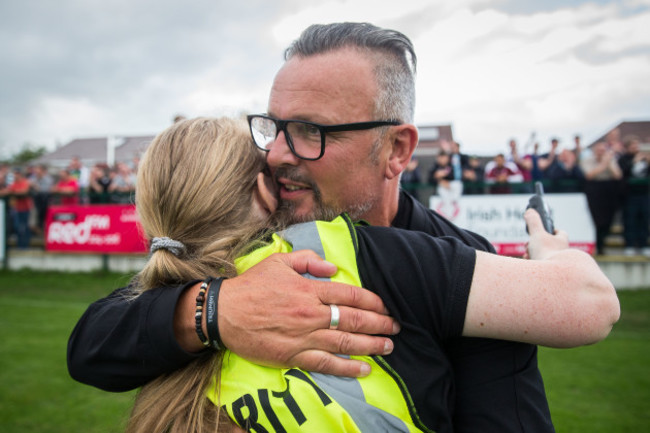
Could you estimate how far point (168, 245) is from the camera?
1.71 m

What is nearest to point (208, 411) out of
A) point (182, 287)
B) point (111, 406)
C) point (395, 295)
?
point (182, 287)

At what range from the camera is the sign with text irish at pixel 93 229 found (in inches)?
463

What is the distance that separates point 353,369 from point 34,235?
1542cm

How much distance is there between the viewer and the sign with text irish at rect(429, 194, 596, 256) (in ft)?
31.2

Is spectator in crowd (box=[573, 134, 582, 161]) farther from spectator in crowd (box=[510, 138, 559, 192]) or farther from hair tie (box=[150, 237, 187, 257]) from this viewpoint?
hair tie (box=[150, 237, 187, 257])

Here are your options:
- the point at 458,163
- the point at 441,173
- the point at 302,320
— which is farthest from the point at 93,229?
the point at 302,320

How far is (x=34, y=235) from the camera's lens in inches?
551

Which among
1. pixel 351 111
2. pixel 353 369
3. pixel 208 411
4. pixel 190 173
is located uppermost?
pixel 351 111

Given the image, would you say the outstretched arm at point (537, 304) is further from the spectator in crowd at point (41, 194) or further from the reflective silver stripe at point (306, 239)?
the spectator in crowd at point (41, 194)

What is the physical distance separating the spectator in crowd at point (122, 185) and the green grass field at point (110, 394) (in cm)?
405

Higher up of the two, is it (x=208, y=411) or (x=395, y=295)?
→ (x=395, y=295)

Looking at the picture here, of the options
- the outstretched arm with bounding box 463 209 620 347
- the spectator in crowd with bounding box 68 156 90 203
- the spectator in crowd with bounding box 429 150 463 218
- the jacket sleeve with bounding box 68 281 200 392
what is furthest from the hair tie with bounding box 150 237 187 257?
the spectator in crowd with bounding box 68 156 90 203

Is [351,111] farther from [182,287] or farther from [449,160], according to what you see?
[449,160]

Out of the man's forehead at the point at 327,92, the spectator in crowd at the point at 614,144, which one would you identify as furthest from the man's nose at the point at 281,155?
the spectator in crowd at the point at 614,144
